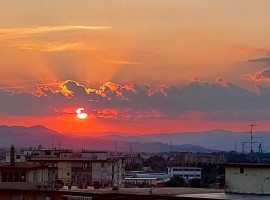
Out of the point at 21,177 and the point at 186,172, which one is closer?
the point at 21,177

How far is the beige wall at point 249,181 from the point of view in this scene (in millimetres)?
35469

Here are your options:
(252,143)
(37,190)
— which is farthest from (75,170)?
(37,190)

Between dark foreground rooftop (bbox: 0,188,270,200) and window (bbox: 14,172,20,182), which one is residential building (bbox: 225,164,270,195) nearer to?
dark foreground rooftop (bbox: 0,188,270,200)

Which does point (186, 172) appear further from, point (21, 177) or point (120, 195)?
point (120, 195)

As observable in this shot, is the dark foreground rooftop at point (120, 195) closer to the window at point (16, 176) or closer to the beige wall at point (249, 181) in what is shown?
the beige wall at point (249, 181)

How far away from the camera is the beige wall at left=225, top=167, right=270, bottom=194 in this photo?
1396 inches

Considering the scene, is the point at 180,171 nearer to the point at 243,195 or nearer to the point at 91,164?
the point at 91,164

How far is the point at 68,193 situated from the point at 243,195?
8501 millimetres

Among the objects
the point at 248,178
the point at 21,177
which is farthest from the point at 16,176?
the point at 248,178

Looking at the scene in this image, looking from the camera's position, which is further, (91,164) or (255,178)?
(91,164)

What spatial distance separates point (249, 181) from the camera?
118 ft

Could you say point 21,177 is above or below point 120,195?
above

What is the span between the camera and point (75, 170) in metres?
83.8

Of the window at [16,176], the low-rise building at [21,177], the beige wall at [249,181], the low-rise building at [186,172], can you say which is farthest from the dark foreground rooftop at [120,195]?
the low-rise building at [186,172]
